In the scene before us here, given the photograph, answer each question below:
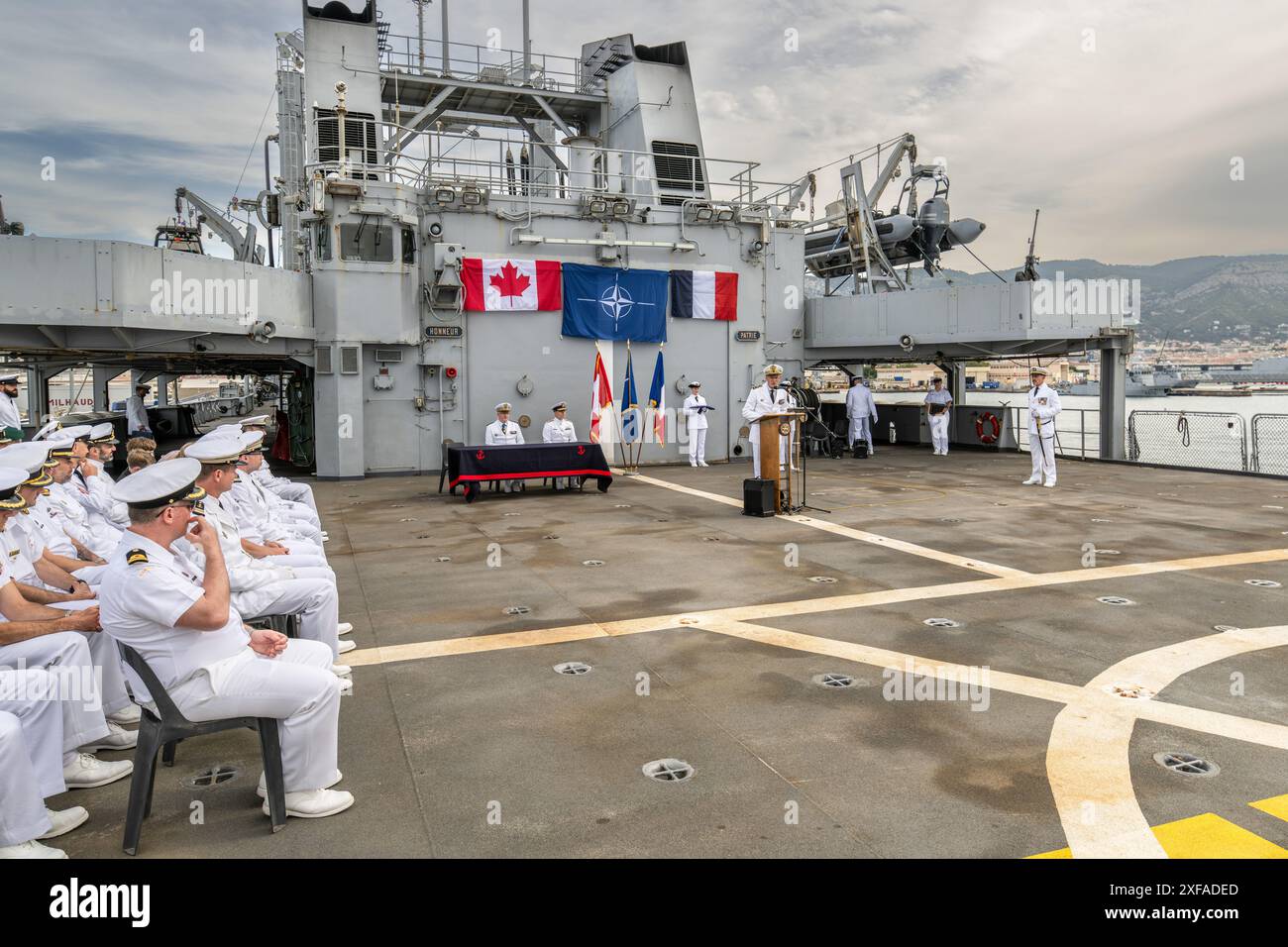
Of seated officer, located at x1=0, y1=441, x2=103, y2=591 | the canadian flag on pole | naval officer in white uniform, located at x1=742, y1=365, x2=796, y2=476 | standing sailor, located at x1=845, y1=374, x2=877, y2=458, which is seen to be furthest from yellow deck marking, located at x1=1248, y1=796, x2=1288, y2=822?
standing sailor, located at x1=845, y1=374, x2=877, y2=458

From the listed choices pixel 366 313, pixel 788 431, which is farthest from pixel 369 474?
pixel 788 431

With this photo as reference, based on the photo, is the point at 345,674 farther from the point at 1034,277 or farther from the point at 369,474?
the point at 1034,277

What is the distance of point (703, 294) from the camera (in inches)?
802

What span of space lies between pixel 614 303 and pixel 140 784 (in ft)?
54.9

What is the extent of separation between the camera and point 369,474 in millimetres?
17984

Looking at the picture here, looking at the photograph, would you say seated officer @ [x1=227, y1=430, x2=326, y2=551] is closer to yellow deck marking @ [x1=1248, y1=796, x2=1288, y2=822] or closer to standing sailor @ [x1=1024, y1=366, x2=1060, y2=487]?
yellow deck marking @ [x1=1248, y1=796, x2=1288, y2=822]

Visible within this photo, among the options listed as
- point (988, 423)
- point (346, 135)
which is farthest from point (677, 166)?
point (988, 423)

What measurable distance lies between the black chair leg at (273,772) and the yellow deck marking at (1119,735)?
3398 millimetres

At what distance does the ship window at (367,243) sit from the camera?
17156 mm

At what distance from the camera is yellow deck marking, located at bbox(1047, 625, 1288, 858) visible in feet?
11.8

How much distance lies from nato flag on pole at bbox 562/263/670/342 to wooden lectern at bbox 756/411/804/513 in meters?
7.76

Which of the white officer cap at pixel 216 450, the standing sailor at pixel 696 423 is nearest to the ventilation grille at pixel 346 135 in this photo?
the standing sailor at pixel 696 423

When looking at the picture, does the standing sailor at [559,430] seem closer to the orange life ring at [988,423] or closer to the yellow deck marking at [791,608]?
the yellow deck marking at [791,608]

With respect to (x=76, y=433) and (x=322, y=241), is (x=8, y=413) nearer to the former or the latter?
(x=76, y=433)
